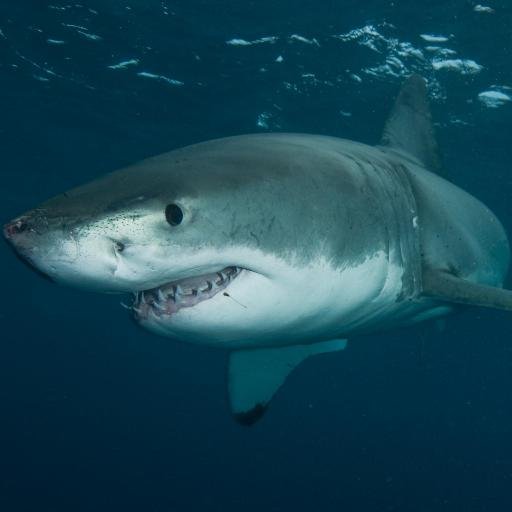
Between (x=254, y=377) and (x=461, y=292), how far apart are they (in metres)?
2.34

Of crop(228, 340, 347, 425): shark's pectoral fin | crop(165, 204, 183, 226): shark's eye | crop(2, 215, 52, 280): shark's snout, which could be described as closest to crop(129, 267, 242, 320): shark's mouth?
crop(165, 204, 183, 226): shark's eye

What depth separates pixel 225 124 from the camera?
1833 centimetres

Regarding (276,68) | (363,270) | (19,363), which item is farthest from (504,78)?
(19,363)

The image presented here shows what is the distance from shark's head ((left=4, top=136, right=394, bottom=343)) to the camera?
2039 mm

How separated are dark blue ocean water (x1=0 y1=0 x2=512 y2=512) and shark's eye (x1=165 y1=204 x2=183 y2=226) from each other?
1.04 m

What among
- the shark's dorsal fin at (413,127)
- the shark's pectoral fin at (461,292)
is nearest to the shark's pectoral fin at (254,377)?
the shark's pectoral fin at (461,292)

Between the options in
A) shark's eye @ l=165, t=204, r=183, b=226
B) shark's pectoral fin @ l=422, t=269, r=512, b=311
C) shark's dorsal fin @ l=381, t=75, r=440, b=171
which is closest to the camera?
shark's eye @ l=165, t=204, r=183, b=226

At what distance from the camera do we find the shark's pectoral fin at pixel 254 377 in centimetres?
540

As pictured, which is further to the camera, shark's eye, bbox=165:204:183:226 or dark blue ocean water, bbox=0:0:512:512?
dark blue ocean water, bbox=0:0:512:512

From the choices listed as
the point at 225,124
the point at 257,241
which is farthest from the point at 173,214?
the point at 225,124

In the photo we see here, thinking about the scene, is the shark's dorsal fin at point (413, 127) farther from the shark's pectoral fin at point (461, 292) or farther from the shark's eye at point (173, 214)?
the shark's eye at point (173, 214)

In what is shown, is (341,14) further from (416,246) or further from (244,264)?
(244,264)

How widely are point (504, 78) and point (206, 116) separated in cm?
917

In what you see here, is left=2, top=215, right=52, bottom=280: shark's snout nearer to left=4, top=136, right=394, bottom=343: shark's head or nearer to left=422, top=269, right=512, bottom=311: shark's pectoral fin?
left=4, top=136, right=394, bottom=343: shark's head
